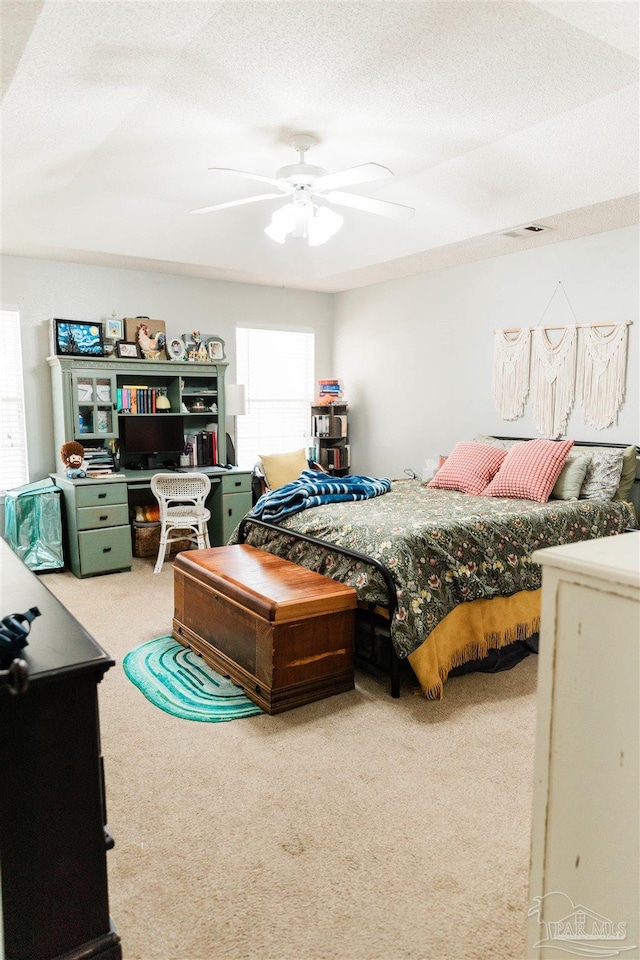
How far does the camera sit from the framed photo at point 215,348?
19.4ft

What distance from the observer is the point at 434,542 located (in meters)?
3.09

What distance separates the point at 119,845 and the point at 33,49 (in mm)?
2654

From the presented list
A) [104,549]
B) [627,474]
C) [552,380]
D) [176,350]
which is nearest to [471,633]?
[627,474]

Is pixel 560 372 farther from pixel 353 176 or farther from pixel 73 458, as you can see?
pixel 73 458

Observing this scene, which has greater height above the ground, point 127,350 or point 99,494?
point 127,350

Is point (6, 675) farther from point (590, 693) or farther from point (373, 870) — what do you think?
point (373, 870)

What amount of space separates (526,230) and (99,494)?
3.63m

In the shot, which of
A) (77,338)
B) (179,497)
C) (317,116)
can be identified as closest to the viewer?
(317,116)

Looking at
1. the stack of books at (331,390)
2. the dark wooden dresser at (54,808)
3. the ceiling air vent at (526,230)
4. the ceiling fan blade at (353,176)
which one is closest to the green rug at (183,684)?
the dark wooden dresser at (54,808)

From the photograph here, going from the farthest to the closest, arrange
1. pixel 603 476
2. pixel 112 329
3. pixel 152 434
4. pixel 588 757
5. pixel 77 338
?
pixel 152 434 < pixel 112 329 < pixel 77 338 < pixel 603 476 < pixel 588 757

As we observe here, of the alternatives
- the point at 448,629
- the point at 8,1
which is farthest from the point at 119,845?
the point at 8,1

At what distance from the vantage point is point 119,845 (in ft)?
6.46

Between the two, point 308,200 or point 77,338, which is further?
point 77,338

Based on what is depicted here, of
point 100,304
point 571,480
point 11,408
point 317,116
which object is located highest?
point 317,116
